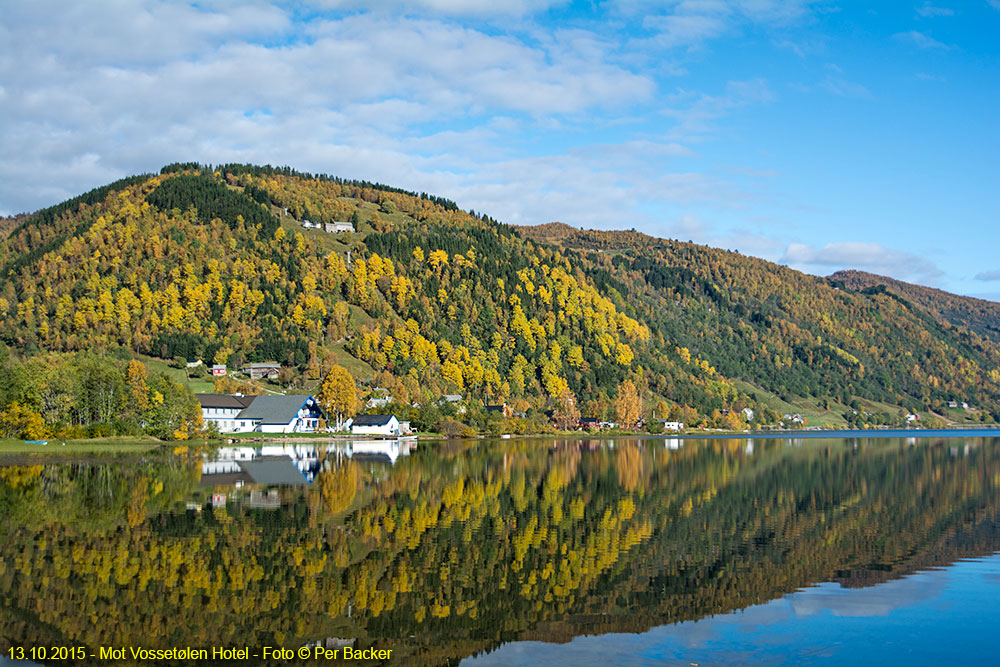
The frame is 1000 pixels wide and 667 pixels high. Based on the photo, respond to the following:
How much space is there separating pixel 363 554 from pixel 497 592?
6.29 meters

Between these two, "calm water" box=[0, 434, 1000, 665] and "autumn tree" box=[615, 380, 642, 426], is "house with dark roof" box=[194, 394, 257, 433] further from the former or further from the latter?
"autumn tree" box=[615, 380, 642, 426]

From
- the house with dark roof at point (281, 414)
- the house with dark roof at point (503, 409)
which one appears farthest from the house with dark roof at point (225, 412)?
the house with dark roof at point (503, 409)

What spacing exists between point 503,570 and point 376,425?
96048mm

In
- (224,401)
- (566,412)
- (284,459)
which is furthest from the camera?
(566,412)

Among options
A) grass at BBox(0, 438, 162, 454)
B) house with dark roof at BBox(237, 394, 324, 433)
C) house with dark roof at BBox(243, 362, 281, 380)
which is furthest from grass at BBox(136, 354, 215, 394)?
grass at BBox(0, 438, 162, 454)

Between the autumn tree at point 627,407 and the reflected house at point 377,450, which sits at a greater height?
the autumn tree at point 627,407

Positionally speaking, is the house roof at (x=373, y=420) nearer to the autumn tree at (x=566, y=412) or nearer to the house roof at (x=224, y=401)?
the house roof at (x=224, y=401)

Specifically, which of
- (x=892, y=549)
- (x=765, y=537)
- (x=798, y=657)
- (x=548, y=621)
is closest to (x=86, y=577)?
(x=548, y=621)

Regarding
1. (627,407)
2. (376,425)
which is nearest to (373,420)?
(376,425)

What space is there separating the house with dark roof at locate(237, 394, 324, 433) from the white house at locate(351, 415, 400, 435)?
6.11 meters

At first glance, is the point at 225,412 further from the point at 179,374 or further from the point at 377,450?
the point at 377,450

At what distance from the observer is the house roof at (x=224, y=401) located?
11694cm

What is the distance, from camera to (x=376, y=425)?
120125 millimetres

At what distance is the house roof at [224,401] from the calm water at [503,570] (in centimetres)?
6594
